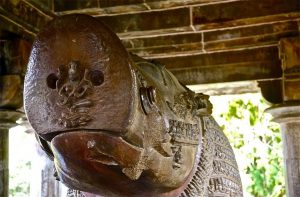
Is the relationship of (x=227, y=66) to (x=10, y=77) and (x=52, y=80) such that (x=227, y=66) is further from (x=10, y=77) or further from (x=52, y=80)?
(x=52, y=80)

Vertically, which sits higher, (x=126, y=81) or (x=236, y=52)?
(x=236, y=52)

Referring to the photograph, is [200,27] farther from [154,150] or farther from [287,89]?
[154,150]

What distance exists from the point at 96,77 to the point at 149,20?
15.0 feet

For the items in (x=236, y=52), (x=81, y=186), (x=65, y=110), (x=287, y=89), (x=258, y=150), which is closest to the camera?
(x=65, y=110)

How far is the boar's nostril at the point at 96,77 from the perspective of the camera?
1417mm

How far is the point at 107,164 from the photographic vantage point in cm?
146

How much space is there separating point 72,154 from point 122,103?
0.58 feet

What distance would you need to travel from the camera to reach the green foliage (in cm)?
1054

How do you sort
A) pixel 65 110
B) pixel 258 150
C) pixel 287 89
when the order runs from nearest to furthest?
1. pixel 65 110
2. pixel 287 89
3. pixel 258 150

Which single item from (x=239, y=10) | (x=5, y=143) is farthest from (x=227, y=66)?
(x=5, y=143)

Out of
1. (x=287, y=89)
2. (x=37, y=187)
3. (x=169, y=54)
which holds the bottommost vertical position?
(x=37, y=187)

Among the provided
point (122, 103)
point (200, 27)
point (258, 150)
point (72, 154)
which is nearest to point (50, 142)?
point (72, 154)

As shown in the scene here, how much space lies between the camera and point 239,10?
578 cm

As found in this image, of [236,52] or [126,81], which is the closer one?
[126,81]
